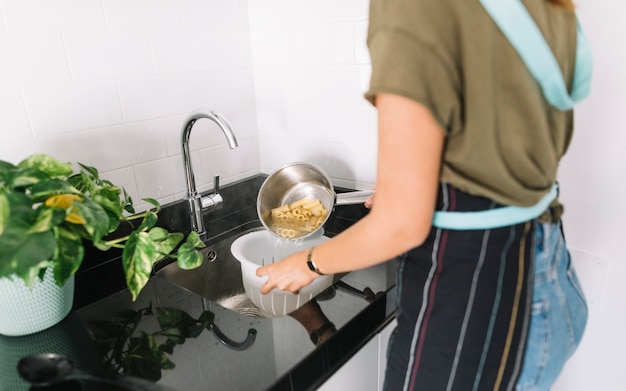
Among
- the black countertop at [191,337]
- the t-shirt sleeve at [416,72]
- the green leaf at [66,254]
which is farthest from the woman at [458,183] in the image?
the green leaf at [66,254]

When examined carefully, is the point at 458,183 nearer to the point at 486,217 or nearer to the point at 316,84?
the point at 486,217

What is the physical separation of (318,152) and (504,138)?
75 cm

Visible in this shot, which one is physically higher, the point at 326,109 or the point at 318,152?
the point at 326,109

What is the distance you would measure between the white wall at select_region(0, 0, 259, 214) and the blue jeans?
2.83 feet

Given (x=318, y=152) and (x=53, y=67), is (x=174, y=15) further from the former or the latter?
(x=318, y=152)

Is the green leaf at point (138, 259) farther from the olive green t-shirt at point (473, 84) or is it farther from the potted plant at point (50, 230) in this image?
the olive green t-shirt at point (473, 84)

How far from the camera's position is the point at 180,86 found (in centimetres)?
109

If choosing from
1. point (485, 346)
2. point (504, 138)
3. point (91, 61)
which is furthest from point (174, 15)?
point (485, 346)

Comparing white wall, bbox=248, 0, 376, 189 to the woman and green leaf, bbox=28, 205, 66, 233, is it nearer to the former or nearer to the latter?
the woman

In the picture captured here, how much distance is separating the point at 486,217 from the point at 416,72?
21 centimetres

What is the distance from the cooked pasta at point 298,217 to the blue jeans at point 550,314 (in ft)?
1.69

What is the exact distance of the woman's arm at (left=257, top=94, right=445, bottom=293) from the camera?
48 centimetres

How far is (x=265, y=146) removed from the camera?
1.33m

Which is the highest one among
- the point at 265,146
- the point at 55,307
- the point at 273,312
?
the point at 265,146
